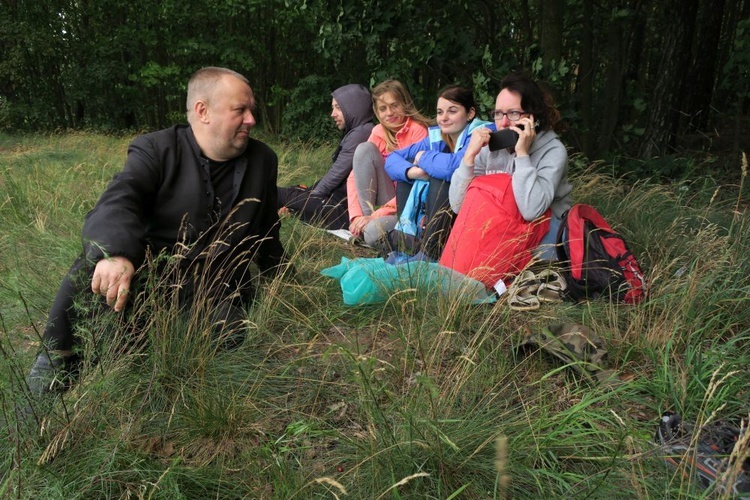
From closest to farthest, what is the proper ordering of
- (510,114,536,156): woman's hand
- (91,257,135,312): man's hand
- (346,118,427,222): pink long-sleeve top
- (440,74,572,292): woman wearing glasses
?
Answer: (91,257,135,312): man's hand < (440,74,572,292): woman wearing glasses < (510,114,536,156): woman's hand < (346,118,427,222): pink long-sleeve top

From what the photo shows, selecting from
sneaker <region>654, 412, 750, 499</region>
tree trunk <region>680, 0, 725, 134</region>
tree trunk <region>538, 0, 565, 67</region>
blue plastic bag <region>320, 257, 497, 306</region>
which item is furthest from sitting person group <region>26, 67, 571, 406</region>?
tree trunk <region>680, 0, 725, 134</region>

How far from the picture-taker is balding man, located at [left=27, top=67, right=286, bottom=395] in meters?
2.11

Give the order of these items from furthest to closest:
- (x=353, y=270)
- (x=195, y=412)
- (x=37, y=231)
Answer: (x=37, y=231) → (x=353, y=270) → (x=195, y=412)

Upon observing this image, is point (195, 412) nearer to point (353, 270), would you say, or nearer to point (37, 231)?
point (353, 270)

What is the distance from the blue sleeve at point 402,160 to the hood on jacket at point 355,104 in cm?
93

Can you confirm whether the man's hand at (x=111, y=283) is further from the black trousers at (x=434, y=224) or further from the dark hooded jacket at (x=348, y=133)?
the dark hooded jacket at (x=348, y=133)

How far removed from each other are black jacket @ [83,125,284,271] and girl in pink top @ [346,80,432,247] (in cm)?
158

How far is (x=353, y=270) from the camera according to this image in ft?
9.78

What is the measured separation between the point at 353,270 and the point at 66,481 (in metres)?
1.73

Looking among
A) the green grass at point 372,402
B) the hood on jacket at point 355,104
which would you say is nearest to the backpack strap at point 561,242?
the green grass at point 372,402

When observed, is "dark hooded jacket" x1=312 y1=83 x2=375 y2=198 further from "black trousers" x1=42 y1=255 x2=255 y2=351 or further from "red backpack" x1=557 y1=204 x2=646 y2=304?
"black trousers" x1=42 y1=255 x2=255 y2=351

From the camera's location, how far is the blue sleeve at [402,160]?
4.07m

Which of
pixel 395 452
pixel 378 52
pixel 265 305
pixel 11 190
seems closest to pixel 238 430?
pixel 395 452

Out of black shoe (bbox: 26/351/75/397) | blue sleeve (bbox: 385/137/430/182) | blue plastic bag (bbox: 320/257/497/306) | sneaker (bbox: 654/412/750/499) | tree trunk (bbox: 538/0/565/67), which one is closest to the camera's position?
sneaker (bbox: 654/412/750/499)
